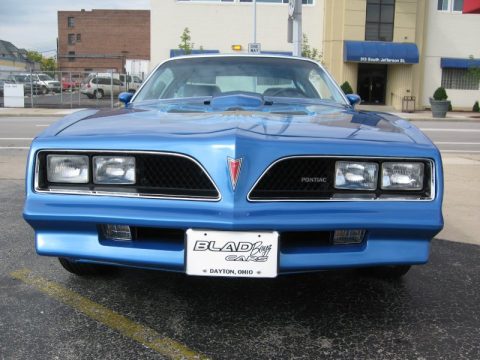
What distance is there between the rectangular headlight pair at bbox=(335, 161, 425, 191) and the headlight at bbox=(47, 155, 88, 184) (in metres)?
1.22

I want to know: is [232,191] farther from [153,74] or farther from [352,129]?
[153,74]

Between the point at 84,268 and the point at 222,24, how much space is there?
29.4 meters

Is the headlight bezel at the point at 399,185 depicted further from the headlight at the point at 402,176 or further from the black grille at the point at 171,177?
the black grille at the point at 171,177

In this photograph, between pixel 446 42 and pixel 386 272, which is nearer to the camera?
pixel 386 272

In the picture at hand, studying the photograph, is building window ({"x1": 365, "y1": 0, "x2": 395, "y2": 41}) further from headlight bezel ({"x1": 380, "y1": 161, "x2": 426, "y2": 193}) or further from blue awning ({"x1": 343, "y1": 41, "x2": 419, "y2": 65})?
headlight bezel ({"x1": 380, "y1": 161, "x2": 426, "y2": 193})

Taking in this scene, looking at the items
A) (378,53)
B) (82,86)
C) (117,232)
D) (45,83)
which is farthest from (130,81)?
(117,232)

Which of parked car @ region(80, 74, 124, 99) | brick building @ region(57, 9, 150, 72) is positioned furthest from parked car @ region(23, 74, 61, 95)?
brick building @ region(57, 9, 150, 72)

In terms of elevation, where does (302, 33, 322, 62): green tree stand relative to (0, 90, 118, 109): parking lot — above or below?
above

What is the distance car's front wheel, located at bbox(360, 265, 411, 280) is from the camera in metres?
3.35

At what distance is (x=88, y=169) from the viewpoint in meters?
2.53

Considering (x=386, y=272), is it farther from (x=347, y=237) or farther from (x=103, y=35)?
(x=103, y=35)

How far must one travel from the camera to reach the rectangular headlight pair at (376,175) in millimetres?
2480

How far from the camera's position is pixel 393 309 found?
3031 millimetres

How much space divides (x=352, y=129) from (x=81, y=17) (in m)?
74.4
